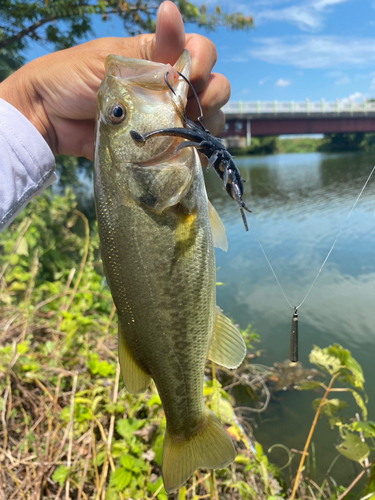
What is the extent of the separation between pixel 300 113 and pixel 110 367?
950 inches

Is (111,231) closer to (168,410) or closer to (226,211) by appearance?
(168,410)

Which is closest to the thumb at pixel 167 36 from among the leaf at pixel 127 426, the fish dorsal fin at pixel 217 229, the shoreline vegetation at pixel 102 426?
the fish dorsal fin at pixel 217 229

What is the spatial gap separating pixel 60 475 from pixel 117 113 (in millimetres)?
2316

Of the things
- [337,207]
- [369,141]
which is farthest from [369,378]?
[369,141]

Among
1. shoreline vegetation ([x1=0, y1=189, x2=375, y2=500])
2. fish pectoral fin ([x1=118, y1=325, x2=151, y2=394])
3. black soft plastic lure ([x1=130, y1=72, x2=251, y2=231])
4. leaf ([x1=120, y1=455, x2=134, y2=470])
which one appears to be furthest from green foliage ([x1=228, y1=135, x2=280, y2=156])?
fish pectoral fin ([x1=118, y1=325, x2=151, y2=394])

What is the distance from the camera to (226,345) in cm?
155

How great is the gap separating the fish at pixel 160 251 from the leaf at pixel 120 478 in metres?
0.93

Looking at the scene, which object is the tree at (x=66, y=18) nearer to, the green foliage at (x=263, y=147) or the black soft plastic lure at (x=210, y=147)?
the black soft plastic lure at (x=210, y=147)

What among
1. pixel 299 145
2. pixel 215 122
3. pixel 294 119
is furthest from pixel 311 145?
pixel 215 122

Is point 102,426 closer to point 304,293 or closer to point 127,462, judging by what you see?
point 127,462

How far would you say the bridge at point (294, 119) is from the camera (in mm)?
21078

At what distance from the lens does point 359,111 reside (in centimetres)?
2108

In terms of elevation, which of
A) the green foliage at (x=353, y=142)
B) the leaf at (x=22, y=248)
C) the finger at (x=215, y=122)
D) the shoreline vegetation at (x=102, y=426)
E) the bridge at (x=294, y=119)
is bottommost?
the green foliage at (x=353, y=142)

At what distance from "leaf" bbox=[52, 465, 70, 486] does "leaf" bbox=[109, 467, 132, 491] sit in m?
0.34
